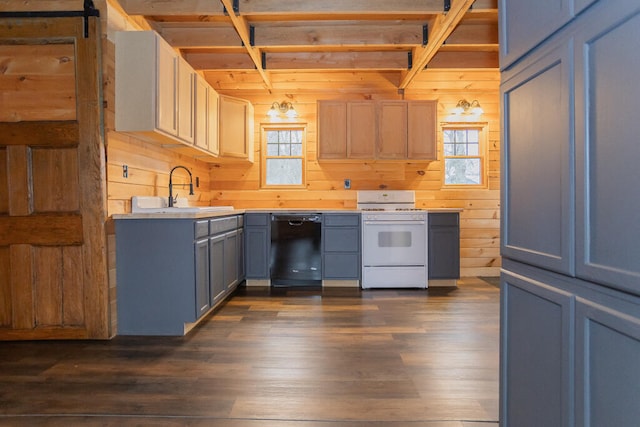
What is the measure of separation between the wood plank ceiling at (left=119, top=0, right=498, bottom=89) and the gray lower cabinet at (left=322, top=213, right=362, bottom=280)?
5.64 ft

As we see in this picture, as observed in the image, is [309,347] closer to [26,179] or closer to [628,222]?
[628,222]

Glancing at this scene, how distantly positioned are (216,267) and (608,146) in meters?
2.98

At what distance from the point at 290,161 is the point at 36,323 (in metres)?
3.29

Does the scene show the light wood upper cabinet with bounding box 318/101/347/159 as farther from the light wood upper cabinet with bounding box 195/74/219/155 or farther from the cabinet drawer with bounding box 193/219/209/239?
the cabinet drawer with bounding box 193/219/209/239

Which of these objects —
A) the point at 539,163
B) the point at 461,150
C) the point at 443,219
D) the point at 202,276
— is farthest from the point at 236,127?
the point at 539,163

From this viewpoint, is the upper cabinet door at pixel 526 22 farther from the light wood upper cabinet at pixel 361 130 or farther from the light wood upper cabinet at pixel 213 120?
the light wood upper cabinet at pixel 361 130

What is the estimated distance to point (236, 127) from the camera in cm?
465

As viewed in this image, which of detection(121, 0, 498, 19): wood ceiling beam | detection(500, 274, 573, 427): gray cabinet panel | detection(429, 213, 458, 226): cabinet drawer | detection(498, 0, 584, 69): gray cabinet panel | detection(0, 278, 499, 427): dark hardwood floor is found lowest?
detection(0, 278, 499, 427): dark hardwood floor

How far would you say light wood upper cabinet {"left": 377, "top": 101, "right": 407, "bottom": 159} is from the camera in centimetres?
476

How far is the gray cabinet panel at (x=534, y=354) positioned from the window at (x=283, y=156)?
4.04m

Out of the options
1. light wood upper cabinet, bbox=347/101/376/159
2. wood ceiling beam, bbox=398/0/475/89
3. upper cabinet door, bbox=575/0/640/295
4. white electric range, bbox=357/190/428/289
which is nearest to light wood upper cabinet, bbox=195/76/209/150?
light wood upper cabinet, bbox=347/101/376/159

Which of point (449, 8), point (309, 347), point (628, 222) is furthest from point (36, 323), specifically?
point (449, 8)

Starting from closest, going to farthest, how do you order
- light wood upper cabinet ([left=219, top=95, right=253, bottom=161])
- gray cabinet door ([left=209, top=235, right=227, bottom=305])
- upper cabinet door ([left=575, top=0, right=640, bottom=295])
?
upper cabinet door ([left=575, top=0, right=640, bottom=295]) → gray cabinet door ([left=209, top=235, right=227, bottom=305]) → light wood upper cabinet ([left=219, top=95, right=253, bottom=161])

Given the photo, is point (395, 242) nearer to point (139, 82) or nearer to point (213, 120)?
point (213, 120)
